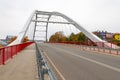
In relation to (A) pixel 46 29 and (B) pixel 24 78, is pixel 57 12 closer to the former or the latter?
(A) pixel 46 29

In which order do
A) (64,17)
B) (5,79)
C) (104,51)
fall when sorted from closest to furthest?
(5,79)
(104,51)
(64,17)

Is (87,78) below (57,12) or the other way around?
below

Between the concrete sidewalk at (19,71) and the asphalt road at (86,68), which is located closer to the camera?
the concrete sidewalk at (19,71)

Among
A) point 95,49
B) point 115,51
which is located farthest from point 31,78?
point 95,49

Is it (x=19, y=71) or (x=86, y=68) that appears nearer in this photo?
(x=19, y=71)

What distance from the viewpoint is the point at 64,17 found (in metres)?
78.1

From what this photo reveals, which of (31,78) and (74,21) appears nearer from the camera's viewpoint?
(31,78)

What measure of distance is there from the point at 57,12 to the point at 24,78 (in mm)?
71602

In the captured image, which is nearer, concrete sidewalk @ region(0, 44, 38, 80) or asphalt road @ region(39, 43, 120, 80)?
concrete sidewalk @ region(0, 44, 38, 80)

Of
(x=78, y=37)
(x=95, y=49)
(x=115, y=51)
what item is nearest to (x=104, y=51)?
(x=115, y=51)

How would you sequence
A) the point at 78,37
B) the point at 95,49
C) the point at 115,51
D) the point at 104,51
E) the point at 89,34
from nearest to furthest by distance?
1. the point at 115,51
2. the point at 104,51
3. the point at 95,49
4. the point at 89,34
5. the point at 78,37

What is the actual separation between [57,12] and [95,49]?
43.8 metres

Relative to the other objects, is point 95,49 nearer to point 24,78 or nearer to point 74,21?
point 24,78

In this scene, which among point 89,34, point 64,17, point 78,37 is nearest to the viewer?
point 89,34
